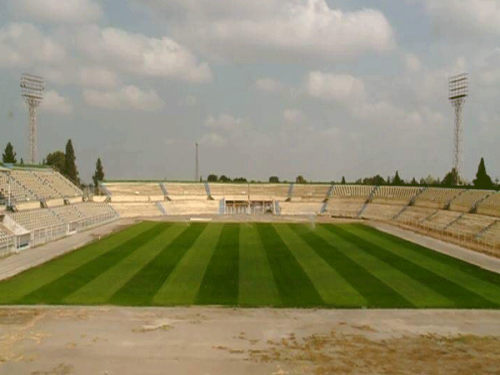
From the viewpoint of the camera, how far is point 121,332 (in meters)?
16.0

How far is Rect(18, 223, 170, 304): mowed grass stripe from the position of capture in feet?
66.9

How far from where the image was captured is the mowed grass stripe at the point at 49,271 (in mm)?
21281

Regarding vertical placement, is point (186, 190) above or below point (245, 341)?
above

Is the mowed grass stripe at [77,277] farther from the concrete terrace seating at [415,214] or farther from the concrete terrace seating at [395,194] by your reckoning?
the concrete terrace seating at [395,194]

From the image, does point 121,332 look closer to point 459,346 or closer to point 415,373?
point 415,373

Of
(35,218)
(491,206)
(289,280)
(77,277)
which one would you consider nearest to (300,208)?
(491,206)

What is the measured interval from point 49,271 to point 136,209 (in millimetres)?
44723

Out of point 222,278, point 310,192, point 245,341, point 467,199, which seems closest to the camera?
point 245,341

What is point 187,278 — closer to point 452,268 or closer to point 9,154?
point 452,268

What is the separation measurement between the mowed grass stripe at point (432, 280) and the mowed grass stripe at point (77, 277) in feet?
52.7

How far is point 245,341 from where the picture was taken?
1527cm

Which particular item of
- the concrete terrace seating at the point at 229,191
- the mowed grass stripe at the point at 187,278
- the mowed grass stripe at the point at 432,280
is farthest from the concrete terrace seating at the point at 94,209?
the mowed grass stripe at the point at 432,280

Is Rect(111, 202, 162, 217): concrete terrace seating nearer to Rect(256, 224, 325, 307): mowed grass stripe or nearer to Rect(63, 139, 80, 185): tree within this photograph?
Rect(63, 139, 80, 185): tree

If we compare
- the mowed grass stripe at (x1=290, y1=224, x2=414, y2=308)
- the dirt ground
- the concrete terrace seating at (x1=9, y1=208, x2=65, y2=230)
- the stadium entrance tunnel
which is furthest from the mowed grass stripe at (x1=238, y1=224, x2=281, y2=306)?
the stadium entrance tunnel
